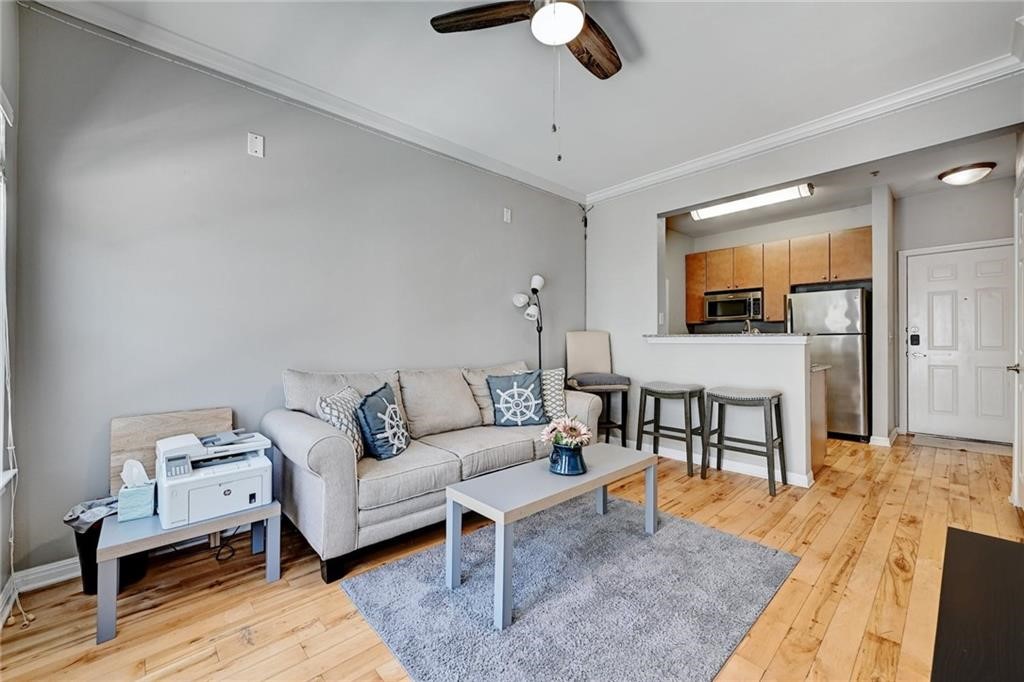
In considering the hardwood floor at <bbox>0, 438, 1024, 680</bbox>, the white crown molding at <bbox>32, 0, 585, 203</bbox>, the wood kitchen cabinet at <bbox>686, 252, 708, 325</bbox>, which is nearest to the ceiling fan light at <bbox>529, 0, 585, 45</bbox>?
the white crown molding at <bbox>32, 0, 585, 203</bbox>

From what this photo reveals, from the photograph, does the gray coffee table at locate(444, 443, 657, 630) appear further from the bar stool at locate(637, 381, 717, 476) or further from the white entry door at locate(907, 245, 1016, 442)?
the white entry door at locate(907, 245, 1016, 442)

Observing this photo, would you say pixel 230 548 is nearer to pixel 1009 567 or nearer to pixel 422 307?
pixel 422 307

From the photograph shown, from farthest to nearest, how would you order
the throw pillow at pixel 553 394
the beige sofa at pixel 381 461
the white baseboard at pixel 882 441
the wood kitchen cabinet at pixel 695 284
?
the wood kitchen cabinet at pixel 695 284, the white baseboard at pixel 882 441, the throw pillow at pixel 553 394, the beige sofa at pixel 381 461

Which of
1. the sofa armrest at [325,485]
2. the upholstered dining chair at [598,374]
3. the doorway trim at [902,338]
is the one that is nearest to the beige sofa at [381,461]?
the sofa armrest at [325,485]

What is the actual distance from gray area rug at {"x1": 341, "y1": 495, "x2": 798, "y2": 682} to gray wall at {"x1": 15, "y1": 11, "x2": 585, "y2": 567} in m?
1.38

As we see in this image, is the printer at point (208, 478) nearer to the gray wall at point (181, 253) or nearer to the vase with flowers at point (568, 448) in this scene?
the gray wall at point (181, 253)

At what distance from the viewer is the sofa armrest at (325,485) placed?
6.19 feet

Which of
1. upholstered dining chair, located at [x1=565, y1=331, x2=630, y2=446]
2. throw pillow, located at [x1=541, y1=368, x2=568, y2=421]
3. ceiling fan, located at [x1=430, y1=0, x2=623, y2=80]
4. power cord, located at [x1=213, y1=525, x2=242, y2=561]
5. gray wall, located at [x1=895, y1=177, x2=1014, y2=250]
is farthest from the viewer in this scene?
gray wall, located at [x1=895, y1=177, x2=1014, y2=250]

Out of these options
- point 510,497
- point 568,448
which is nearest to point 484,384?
point 568,448

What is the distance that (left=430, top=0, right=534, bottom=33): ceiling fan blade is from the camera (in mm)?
1720

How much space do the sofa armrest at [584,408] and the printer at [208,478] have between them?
1.99 metres

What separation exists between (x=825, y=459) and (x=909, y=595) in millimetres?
2280

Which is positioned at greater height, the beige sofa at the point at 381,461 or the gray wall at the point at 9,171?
the gray wall at the point at 9,171

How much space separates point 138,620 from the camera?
169cm
